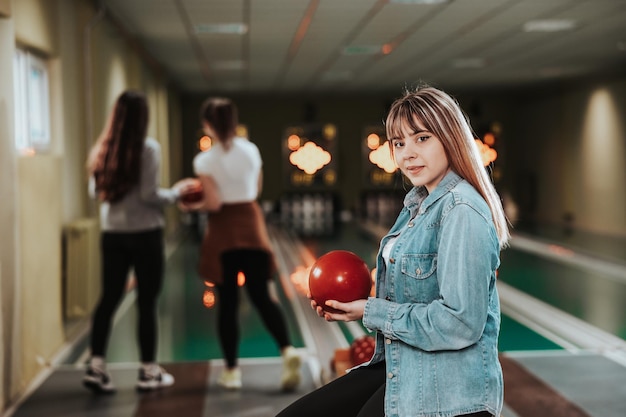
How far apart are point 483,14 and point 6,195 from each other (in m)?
4.99

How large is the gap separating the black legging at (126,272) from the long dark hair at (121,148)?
23 centimetres

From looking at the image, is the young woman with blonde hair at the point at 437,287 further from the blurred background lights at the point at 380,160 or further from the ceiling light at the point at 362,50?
the blurred background lights at the point at 380,160

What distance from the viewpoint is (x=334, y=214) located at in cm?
1767

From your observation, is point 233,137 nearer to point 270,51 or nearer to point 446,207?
point 446,207

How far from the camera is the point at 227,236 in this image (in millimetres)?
3818

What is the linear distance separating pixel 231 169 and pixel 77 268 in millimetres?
1836

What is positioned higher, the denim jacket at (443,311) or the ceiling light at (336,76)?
the ceiling light at (336,76)

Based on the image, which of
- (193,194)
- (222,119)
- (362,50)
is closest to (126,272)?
(193,194)

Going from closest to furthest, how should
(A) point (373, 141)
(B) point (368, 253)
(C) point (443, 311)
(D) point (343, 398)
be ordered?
1. (C) point (443, 311)
2. (D) point (343, 398)
3. (B) point (368, 253)
4. (A) point (373, 141)

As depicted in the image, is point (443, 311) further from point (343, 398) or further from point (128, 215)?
point (128, 215)

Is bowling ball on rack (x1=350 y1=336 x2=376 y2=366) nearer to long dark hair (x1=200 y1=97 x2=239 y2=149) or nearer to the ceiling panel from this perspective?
long dark hair (x1=200 y1=97 x2=239 y2=149)

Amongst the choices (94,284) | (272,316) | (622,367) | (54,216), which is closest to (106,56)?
(94,284)

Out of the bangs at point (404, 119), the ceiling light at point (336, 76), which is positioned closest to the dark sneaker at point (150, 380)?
the bangs at point (404, 119)

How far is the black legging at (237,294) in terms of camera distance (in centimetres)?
386
